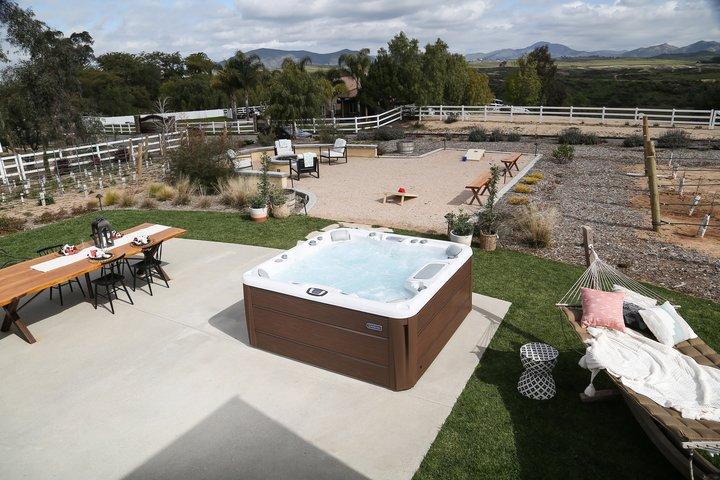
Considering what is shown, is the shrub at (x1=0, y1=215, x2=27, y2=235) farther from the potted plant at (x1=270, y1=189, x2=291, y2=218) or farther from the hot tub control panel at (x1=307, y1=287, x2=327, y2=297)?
the hot tub control panel at (x1=307, y1=287, x2=327, y2=297)

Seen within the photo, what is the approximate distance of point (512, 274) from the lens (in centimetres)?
775

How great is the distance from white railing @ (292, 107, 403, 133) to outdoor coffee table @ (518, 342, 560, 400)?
21634 millimetres

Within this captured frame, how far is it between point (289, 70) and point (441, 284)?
2114cm

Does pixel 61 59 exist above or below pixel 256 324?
above

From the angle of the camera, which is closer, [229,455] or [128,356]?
[229,455]

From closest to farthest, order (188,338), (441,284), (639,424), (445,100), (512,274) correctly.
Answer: (639,424) → (441,284) → (188,338) → (512,274) → (445,100)

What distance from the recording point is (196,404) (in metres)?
4.75

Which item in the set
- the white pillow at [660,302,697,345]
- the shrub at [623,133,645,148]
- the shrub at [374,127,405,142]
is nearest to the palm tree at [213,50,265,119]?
the shrub at [374,127,405,142]

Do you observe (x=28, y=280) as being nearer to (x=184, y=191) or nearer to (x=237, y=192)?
(x=237, y=192)

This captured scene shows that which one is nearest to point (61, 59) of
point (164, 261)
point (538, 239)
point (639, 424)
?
point (164, 261)

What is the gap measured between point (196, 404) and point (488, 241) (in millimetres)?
5976

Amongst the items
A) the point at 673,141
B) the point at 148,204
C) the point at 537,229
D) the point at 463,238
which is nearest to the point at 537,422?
the point at 463,238

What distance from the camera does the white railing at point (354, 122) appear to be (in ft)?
84.2

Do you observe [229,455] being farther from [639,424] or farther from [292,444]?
[639,424]
